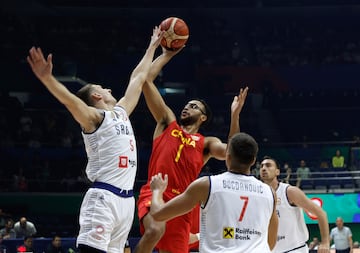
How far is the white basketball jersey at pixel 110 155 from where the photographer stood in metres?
5.41

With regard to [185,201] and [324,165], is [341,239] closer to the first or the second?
[324,165]

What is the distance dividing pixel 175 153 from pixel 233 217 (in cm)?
233

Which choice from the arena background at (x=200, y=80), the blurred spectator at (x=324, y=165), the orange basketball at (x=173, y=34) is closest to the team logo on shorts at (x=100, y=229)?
the orange basketball at (x=173, y=34)

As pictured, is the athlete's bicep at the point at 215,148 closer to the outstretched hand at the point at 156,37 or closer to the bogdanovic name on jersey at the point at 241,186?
the outstretched hand at the point at 156,37

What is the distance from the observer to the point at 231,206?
4277 millimetres

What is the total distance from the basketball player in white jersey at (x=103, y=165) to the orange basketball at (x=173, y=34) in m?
1.41

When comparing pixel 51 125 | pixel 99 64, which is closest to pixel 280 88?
pixel 99 64

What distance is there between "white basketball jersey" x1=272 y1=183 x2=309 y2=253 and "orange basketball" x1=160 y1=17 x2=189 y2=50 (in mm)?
1960

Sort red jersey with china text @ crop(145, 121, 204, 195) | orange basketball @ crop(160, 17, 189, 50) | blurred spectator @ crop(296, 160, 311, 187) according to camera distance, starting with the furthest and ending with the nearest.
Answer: blurred spectator @ crop(296, 160, 311, 187)
orange basketball @ crop(160, 17, 189, 50)
red jersey with china text @ crop(145, 121, 204, 195)

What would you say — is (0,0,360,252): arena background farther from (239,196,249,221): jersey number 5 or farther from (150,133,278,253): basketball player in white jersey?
(239,196,249,221): jersey number 5

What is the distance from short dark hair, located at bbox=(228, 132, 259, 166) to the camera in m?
4.32

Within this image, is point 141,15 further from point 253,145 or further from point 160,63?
point 253,145

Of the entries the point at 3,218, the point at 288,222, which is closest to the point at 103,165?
the point at 288,222

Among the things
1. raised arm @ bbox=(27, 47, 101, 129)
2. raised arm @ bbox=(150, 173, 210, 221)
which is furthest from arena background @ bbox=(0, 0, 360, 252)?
raised arm @ bbox=(150, 173, 210, 221)
